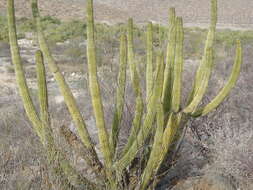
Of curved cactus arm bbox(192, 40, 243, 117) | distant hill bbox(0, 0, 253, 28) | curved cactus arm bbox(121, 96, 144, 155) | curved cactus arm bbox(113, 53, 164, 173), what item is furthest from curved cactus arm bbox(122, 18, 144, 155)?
distant hill bbox(0, 0, 253, 28)

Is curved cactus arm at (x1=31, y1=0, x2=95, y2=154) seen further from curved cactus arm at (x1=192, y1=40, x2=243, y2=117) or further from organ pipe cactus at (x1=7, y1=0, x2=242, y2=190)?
curved cactus arm at (x1=192, y1=40, x2=243, y2=117)

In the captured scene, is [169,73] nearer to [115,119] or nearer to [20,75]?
[115,119]

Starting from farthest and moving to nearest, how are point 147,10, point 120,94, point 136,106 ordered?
1. point 147,10
2. point 120,94
3. point 136,106

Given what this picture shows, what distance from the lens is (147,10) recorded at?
1572 inches

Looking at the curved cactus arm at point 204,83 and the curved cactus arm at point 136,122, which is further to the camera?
the curved cactus arm at point 204,83

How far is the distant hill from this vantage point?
1341 inches

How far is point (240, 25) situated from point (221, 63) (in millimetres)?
24444

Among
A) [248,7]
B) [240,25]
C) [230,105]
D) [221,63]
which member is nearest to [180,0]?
[248,7]

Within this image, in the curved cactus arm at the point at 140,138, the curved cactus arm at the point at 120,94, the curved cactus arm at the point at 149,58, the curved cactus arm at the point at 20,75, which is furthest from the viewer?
the curved cactus arm at the point at 149,58

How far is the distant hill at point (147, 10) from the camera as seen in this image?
3406 cm

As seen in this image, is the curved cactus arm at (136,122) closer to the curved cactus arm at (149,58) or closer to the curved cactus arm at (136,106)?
the curved cactus arm at (136,106)

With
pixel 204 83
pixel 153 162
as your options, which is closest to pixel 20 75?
pixel 153 162

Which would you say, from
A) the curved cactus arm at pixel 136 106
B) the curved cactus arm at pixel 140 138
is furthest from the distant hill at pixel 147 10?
the curved cactus arm at pixel 140 138

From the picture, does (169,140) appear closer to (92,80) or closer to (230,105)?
(92,80)
